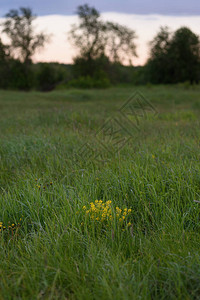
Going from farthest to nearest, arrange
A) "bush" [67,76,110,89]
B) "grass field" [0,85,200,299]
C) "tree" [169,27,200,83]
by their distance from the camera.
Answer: "tree" [169,27,200,83], "bush" [67,76,110,89], "grass field" [0,85,200,299]

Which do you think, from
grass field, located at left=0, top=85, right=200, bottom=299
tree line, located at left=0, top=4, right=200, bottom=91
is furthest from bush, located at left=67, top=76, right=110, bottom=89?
grass field, located at left=0, top=85, right=200, bottom=299

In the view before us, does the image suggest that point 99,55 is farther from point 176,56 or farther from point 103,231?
point 103,231

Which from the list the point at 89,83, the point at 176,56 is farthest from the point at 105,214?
the point at 176,56

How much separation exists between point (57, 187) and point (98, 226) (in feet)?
2.92

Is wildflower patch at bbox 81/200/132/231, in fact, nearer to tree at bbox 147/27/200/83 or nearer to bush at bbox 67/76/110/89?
bush at bbox 67/76/110/89

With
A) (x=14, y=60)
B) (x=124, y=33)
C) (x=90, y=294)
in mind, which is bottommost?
(x=90, y=294)

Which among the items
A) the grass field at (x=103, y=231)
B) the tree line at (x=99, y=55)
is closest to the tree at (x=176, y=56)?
the tree line at (x=99, y=55)

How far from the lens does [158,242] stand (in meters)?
2.04

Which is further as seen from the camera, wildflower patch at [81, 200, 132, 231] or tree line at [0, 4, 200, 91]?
tree line at [0, 4, 200, 91]

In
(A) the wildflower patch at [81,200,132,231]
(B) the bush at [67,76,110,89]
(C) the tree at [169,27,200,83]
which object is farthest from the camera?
(C) the tree at [169,27,200,83]

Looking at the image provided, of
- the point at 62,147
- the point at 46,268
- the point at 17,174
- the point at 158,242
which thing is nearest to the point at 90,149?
the point at 62,147

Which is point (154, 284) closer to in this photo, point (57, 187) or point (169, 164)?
point (57, 187)

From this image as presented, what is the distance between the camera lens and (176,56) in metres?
30.3

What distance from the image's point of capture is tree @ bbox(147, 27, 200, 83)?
30391 mm
